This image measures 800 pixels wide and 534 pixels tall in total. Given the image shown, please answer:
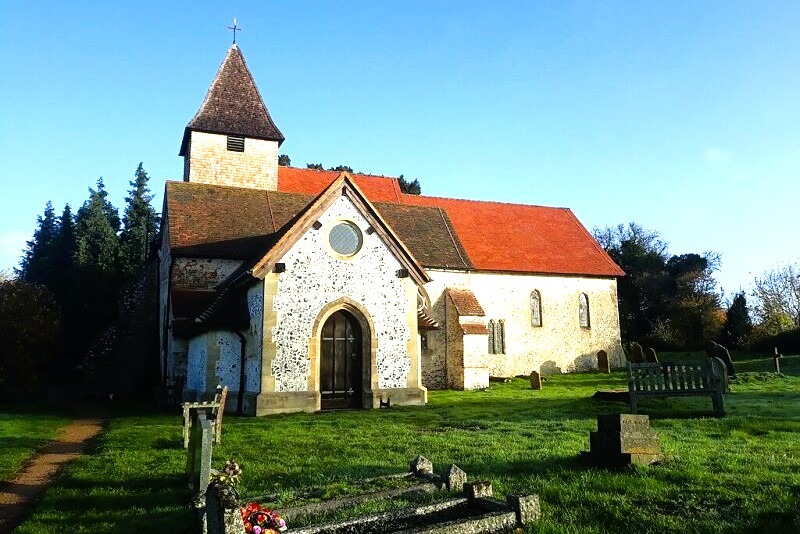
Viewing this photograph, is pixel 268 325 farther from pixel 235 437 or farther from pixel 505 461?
pixel 505 461

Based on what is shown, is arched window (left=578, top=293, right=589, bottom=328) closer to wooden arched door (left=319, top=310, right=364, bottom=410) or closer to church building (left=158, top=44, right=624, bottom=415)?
church building (left=158, top=44, right=624, bottom=415)

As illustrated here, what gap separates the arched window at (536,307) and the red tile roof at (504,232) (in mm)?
1346

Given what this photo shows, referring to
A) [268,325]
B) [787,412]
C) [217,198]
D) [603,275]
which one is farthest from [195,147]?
[787,412]

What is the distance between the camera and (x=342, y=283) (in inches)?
698

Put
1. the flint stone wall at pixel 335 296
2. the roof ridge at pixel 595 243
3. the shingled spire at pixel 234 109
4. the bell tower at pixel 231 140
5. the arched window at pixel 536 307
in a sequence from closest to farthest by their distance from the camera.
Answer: the flint stone wall at pixel 335 296
the bell tower at pixel 231 140
the shingled spire at pixel 234 109
the arched window at pixel 536 307
the roof ridge at pixel 595 243

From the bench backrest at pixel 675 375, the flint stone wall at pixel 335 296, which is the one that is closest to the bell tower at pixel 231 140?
the flint stone wall at pixel 335 296

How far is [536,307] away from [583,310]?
324 centimetres

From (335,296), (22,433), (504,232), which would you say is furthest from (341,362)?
(504,232)

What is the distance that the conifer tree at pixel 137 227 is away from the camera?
149 ft

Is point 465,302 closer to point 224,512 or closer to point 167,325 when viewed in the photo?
point 167,325

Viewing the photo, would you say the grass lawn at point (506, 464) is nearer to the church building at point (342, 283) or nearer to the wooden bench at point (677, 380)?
the wooden bench at point (677, 380)

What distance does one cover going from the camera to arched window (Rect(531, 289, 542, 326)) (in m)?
31.4

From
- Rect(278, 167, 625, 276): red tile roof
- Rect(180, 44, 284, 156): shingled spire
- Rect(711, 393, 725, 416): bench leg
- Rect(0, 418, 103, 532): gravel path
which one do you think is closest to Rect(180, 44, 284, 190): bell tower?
Rect(180, 44, 284, 156): shingled spire

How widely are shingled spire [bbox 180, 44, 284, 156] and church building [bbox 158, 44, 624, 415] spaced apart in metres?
0.08
